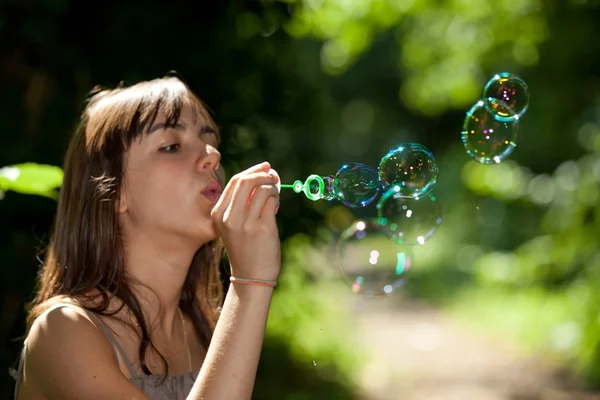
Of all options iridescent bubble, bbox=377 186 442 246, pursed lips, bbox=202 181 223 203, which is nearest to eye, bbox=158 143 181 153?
pursed lips, bbox=202 181 223 203

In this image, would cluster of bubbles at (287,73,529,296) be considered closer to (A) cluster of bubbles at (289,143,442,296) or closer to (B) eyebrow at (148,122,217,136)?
(A) cluster of bubbles at (289,143,442,296)

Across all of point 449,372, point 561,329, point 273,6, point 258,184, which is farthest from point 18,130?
point 561,329

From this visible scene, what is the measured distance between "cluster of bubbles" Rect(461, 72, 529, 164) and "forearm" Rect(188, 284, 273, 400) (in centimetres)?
129

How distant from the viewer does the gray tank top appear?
1863 mm

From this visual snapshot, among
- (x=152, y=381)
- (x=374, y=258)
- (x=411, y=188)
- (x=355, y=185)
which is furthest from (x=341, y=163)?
(x=152, y=381)

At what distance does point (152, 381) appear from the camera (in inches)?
76.0

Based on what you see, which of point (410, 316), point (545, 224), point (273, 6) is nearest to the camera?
point (273, 6)

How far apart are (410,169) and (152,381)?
3.37ft

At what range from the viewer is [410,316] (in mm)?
8961

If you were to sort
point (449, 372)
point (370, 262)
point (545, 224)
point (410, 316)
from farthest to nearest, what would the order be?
point (410, 316), point (545, 224), point (449, 372), point (370, 262)

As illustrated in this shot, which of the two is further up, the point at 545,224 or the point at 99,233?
the point at 545,224

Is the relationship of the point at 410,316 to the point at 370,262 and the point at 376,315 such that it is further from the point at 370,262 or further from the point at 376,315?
the point at 370,262

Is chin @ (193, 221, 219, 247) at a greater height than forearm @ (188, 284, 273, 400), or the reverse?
chin @ (193, 221, 219, 247)

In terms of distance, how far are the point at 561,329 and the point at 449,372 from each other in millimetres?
1051
